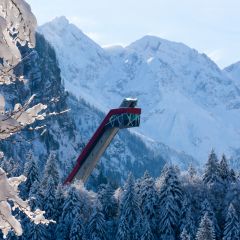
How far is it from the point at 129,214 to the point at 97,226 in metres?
3.84

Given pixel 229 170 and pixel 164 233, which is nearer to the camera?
pixel 164 233

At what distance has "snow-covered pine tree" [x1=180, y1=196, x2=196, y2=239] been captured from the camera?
64.6 metres

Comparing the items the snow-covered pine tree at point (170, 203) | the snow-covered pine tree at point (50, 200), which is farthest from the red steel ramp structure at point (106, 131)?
the snow-covered pine tree at point (50, 200)

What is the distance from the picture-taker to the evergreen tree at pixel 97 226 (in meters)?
65.9

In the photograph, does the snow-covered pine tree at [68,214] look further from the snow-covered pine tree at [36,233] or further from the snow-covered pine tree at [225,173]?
the snow-covered pine tree at [225,173]

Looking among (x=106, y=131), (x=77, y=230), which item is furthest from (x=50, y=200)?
(x=106, y=131)

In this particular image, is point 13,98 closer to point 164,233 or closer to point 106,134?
point 106,134

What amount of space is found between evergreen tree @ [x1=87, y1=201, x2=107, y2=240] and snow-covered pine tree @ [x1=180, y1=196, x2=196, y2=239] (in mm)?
8535

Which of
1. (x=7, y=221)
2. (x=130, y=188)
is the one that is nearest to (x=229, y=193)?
(x=130, y=188)

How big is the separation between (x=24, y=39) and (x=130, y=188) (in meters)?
63.9

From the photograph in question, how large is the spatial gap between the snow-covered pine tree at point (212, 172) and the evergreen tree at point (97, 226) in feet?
46.2

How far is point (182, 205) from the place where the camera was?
68.1 meters

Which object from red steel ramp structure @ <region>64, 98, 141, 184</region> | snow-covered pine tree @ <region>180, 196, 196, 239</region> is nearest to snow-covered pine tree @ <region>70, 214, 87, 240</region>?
snow-covered pine tree @ <region>180, 196, 196, 239</region>

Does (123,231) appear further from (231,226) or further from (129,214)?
(231,226)
